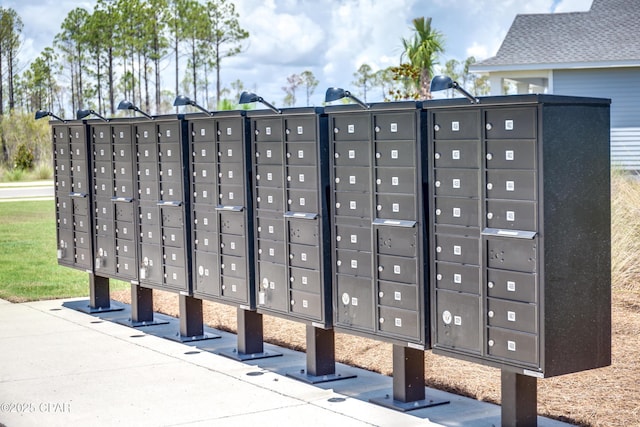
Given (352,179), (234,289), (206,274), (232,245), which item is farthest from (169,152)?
(352,179)

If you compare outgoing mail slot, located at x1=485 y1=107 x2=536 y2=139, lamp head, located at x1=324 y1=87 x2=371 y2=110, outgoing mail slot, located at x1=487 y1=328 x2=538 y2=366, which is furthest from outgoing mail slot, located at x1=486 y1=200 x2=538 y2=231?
lamp head, located at x1=324 y1=87 x2=371 y2=110

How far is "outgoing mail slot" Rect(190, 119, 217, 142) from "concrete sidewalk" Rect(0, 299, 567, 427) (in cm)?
183

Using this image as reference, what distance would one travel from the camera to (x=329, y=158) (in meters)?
7.58

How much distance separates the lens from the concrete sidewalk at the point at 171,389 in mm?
6883

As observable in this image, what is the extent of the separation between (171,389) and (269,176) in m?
1.77

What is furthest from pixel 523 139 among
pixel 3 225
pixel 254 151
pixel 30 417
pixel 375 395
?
pixel 3 225

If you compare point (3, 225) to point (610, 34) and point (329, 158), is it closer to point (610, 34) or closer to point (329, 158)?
point (610, 34)

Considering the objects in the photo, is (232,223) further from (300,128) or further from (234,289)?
(300,128)

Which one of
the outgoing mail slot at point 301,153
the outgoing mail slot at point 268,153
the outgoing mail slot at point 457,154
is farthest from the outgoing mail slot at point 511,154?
the outgoing mail slot at point 268,153

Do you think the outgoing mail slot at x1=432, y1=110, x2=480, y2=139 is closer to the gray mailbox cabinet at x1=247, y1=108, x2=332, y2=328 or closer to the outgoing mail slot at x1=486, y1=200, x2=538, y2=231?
the outgoing mail slot at x1=486, y1=200, x2=538, y2=231

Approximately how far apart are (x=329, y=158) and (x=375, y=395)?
1.69 metres

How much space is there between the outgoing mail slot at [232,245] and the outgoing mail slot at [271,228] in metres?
0.24

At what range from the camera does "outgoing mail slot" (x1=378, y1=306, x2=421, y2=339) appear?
683 centimetres

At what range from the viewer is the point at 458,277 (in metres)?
6.50
